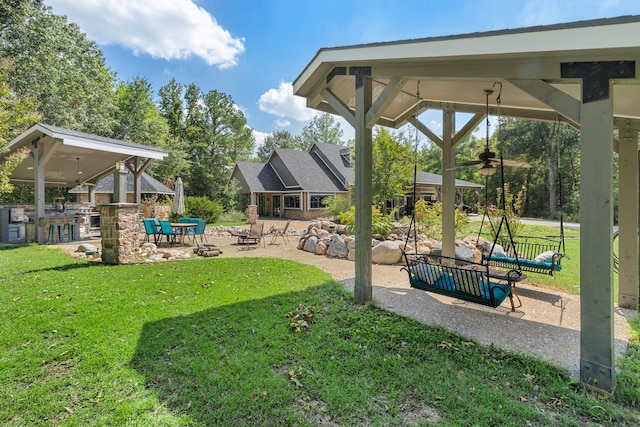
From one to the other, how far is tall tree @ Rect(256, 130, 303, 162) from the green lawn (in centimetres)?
5042

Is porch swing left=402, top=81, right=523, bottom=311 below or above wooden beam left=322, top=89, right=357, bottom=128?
below

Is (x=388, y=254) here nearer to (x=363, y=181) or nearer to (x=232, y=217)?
(x=363, y=181)

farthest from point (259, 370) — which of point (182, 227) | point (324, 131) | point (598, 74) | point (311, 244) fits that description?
point (324, 131)

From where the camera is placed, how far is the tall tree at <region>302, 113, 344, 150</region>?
52.8 metres

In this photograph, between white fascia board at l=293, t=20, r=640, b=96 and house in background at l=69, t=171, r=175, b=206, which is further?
house in background at l=69, t=171, r=175, b=206

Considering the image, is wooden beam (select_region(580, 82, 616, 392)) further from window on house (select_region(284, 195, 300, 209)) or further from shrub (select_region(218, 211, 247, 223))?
window on house (select_region(284, 195, 300, 209))

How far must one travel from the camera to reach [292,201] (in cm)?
2500

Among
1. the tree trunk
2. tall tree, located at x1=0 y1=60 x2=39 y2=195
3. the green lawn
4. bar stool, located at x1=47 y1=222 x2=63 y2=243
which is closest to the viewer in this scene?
the green lawn

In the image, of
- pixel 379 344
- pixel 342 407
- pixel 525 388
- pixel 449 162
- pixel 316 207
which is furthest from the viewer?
pixel 316 207

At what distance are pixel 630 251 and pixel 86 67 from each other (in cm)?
2669

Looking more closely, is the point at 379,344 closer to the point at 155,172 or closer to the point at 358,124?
the point at 358,124

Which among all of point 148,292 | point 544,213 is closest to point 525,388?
point 148,292

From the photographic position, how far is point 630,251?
4594 millimetres

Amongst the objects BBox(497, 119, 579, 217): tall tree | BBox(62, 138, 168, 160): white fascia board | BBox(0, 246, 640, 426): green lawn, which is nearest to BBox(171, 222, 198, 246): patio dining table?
BBox(62, 138, 168, 160): white fascia board
